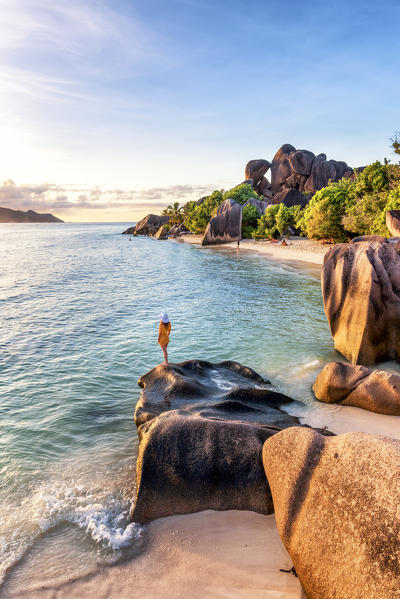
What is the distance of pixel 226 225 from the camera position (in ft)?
221

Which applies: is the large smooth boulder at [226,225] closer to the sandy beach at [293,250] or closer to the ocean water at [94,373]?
the sandy beach at [293,250]

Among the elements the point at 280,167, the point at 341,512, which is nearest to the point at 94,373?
the point at 341,512

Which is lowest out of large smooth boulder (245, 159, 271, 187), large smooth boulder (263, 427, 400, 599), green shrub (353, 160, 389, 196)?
large smooth boulder (263, 427, 400, 599)

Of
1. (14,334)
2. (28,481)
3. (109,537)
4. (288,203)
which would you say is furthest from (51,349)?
(288,203)

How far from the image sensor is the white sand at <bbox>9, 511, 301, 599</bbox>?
495 cm

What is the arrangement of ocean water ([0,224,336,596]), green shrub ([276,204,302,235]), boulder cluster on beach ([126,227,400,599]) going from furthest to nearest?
green shrub ([276,204,302,235]), ocean water ([0,224,336,596]), boulder cluster on beach ([126,227,400,599])

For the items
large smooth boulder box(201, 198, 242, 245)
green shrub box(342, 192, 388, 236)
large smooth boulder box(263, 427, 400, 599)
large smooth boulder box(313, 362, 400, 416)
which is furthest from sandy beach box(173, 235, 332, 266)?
large smooth boulder box(263, 427, 400, 599)

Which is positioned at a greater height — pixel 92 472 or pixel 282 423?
pixel 282 423

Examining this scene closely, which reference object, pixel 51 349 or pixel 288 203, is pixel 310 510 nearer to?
pixel 51 349

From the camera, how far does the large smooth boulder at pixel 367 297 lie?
1193 cm

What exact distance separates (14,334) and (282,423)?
1544cm

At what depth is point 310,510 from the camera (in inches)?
181

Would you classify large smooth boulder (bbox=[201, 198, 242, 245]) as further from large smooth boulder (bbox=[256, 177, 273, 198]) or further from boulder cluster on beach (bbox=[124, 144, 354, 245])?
large smooth boulder (bbox=[256, 177, 273, 198])

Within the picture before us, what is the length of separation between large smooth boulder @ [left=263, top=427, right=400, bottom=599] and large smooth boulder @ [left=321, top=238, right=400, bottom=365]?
8144 mm
